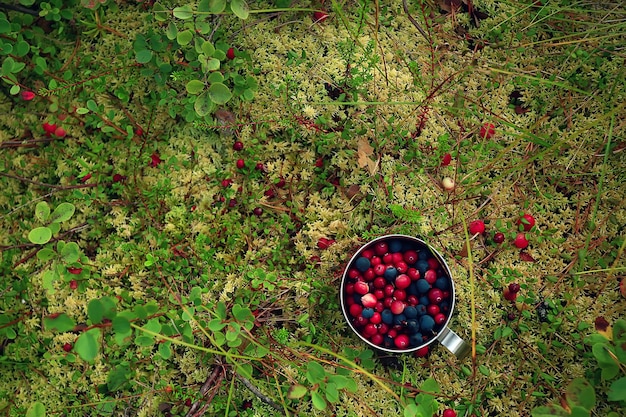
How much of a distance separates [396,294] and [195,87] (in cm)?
179

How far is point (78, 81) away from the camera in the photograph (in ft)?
11.5

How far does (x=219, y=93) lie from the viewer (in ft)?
10.2

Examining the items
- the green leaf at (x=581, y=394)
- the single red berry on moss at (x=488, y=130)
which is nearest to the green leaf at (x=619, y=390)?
the green leaf at (x=581, y=394)

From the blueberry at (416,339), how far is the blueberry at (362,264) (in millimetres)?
485

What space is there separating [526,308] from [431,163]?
1.13 m

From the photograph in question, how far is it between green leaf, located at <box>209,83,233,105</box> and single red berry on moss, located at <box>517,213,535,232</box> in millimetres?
2044

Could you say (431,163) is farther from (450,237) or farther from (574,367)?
(574,367)

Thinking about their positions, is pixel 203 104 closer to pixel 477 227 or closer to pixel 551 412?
pixel 477 227

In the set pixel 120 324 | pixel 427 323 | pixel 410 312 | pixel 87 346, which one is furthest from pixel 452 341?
pixel 87 346

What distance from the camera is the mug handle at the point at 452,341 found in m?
3.03

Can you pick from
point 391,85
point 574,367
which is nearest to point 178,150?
point 391,85

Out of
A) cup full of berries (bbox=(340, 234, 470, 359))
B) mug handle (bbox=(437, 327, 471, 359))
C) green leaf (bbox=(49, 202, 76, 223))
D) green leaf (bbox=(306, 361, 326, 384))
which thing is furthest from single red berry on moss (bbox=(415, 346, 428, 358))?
green leaf (bbox=(49, 202, 76, 223))

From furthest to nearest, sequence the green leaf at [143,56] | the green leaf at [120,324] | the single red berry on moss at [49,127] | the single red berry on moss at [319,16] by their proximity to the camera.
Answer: the single red berry on moss at [319,16] < the single red berry on moss at [49,127] < the green leaf at [143,56] < the green leaf at [120,324]

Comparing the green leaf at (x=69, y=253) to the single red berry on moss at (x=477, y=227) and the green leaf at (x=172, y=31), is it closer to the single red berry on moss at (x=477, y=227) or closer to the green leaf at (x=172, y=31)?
the green leaf at (x=172, y=31)
